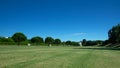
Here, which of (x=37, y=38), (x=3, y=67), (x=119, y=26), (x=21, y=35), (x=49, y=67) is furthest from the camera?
(x=37, y=38)

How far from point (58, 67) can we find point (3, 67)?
245 centimetres

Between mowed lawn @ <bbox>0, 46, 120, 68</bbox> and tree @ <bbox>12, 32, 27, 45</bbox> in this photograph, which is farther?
tree @ <bbox>12, 32, 27, 45</bbox>

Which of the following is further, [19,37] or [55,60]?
[19,37]

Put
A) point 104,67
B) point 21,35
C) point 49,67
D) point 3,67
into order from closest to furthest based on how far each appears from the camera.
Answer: point 3,67 < point 49,67 < point 104,67 < point 21,35

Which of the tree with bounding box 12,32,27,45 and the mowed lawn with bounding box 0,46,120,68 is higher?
the tree with bounding box 12,32,27,45

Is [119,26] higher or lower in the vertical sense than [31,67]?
higher

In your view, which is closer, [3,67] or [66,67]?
[3,67]

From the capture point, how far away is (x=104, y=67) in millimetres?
10742

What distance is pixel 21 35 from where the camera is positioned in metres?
159

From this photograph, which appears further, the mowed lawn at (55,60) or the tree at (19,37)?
the tree at (19,37)

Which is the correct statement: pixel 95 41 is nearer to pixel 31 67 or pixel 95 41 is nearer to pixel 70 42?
pixel 70 42

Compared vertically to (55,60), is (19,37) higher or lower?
higher

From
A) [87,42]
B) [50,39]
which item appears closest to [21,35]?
[50,39]

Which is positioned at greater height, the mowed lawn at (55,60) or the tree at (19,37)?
the tree at (19,37)
